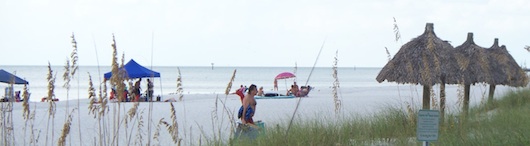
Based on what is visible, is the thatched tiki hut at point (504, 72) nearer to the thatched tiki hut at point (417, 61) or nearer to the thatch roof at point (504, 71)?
the thatch roof at point (504, 71)

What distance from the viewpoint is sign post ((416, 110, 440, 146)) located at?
4.98 metres

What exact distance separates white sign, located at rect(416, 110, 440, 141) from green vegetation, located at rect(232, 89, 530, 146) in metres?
1.05

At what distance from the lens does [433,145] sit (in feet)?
20.2

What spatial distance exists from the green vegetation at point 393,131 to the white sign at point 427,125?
105 cm

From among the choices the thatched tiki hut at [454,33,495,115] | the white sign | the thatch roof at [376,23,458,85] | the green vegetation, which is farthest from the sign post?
the thatched tiki hut at [454,33,495,115]

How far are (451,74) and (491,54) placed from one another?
123 inches

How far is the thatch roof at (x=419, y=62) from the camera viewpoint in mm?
10539

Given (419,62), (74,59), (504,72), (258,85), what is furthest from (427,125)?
(258,85)

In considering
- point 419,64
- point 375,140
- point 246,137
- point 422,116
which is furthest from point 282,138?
point 419,64

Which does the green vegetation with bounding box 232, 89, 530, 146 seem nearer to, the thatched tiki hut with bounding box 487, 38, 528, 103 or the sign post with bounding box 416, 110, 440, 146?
the sign post with bounding box 416, 110, 440, 146

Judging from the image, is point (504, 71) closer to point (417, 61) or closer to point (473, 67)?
point (473, 67)

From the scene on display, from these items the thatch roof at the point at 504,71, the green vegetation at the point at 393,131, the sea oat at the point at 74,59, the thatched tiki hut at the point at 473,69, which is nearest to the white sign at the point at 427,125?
the green vegetation at the point at 393,131

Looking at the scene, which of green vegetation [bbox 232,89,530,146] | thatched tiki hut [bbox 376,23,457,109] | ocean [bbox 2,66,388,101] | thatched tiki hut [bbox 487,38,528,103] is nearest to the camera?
green vegetation [bbox 232,89,530,146]

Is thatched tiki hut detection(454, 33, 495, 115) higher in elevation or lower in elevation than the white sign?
higher
